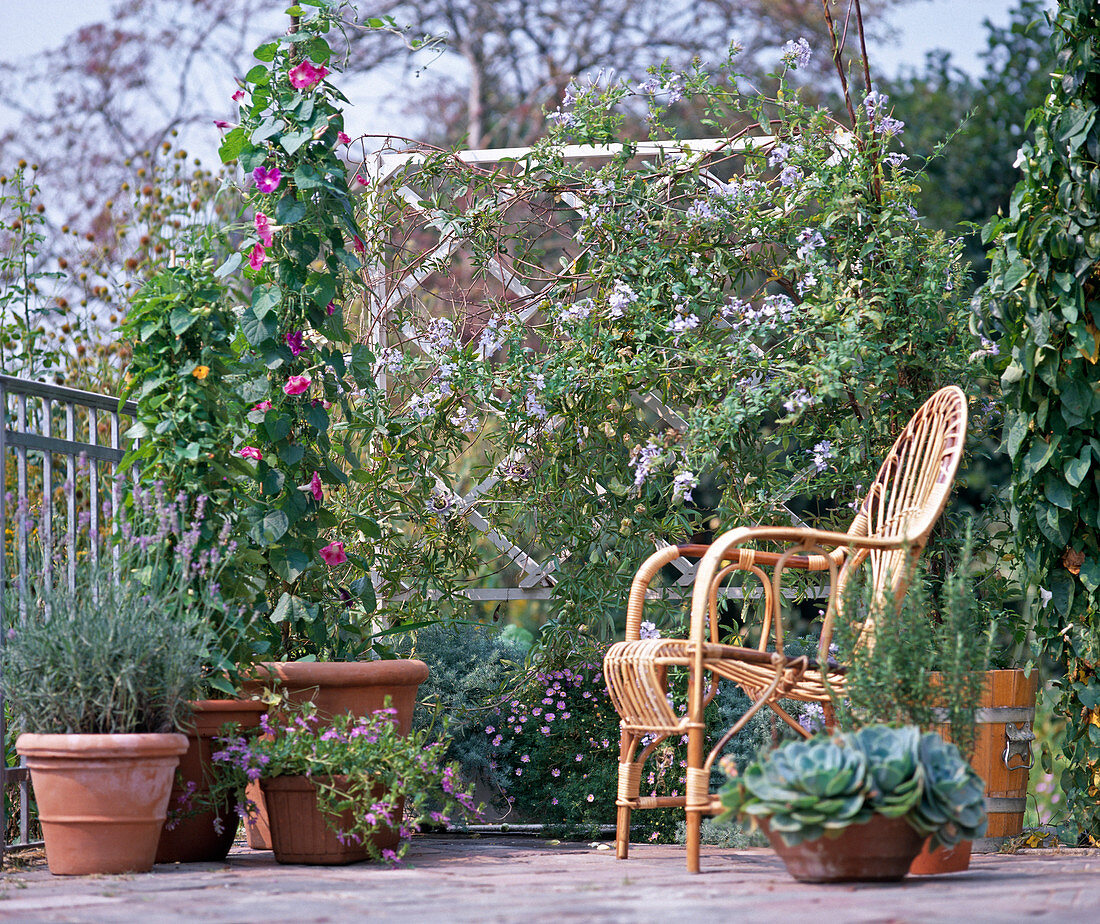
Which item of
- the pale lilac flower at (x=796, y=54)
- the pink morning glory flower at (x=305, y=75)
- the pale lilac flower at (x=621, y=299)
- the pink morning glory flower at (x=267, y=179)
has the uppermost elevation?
the pale lilac flower at (x=796, y=54)

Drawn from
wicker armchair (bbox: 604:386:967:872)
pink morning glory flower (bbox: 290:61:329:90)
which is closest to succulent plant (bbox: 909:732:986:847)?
wicker armchair (bbox: 604:386:967:872)

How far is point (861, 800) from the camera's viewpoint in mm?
2105

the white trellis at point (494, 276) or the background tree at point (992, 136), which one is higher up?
the background tree at point (992, 136)

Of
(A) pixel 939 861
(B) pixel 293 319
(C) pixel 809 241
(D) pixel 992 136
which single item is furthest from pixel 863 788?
(D) pixel 992 136

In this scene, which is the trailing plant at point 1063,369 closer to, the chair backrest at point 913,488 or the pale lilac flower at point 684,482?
the chair backrest at point 913,488

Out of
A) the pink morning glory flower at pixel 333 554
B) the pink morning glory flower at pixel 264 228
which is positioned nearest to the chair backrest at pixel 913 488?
the pink morning glory flower at pixel 333 554

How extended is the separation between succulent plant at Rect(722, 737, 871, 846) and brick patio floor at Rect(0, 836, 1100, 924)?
12 cm

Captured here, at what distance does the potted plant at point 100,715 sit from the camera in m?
2.49

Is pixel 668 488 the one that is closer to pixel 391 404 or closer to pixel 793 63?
pixel 391 404

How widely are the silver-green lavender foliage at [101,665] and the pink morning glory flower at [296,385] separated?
2.13ft

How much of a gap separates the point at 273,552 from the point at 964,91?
252 inches

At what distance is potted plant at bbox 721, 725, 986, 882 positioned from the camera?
6.98 feet

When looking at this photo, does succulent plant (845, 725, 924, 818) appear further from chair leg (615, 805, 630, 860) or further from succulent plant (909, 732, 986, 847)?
chair leg (615, 805, 630, 860)

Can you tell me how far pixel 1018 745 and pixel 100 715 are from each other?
87.0 inches
